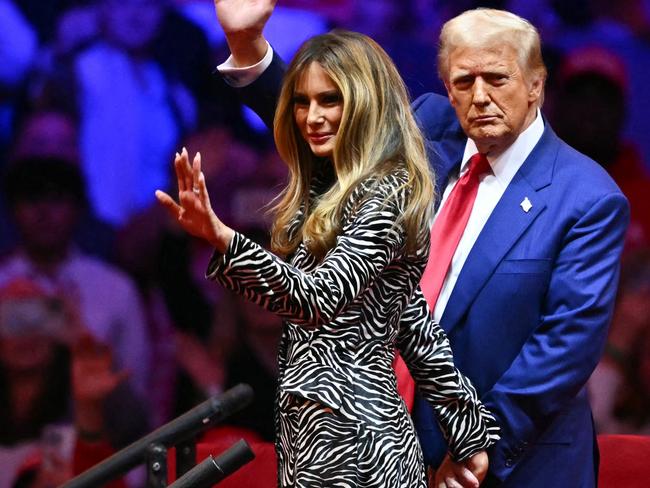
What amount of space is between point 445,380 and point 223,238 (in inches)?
23.9

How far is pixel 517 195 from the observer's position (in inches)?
102

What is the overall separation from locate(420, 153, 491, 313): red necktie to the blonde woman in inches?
12.1

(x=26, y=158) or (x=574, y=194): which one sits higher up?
(x=574, y=194)

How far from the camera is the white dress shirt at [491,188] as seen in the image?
260 cm

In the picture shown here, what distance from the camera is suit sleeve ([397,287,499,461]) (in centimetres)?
228

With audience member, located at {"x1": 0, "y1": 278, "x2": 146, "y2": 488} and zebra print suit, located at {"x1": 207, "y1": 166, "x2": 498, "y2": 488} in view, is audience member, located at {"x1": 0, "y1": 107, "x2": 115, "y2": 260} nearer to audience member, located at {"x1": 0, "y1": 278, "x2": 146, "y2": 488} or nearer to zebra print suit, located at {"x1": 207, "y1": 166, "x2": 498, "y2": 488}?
audience member, located at {"x1": 0, "y1": 278, "x2": 146, "y2": 488}

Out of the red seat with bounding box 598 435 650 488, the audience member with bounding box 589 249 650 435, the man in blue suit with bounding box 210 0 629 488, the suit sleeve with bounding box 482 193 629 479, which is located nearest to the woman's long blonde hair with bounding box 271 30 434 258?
the man in blue suit with bounding box 210 0 629 488

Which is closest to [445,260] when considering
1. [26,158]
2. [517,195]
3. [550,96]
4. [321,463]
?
[517,195]

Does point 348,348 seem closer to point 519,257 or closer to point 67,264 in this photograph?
point 519,257

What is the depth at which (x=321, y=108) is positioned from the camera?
7.13ft

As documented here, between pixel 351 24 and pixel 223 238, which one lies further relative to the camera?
pixel 351 24

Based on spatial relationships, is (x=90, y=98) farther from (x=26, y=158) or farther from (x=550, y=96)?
(x=550, y=96)

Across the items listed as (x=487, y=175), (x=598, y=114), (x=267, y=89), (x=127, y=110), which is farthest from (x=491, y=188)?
(x=127, y=110)

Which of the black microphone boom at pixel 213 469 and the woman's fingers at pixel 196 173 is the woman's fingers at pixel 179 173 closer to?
the woman's fingers at pixel 196 173
